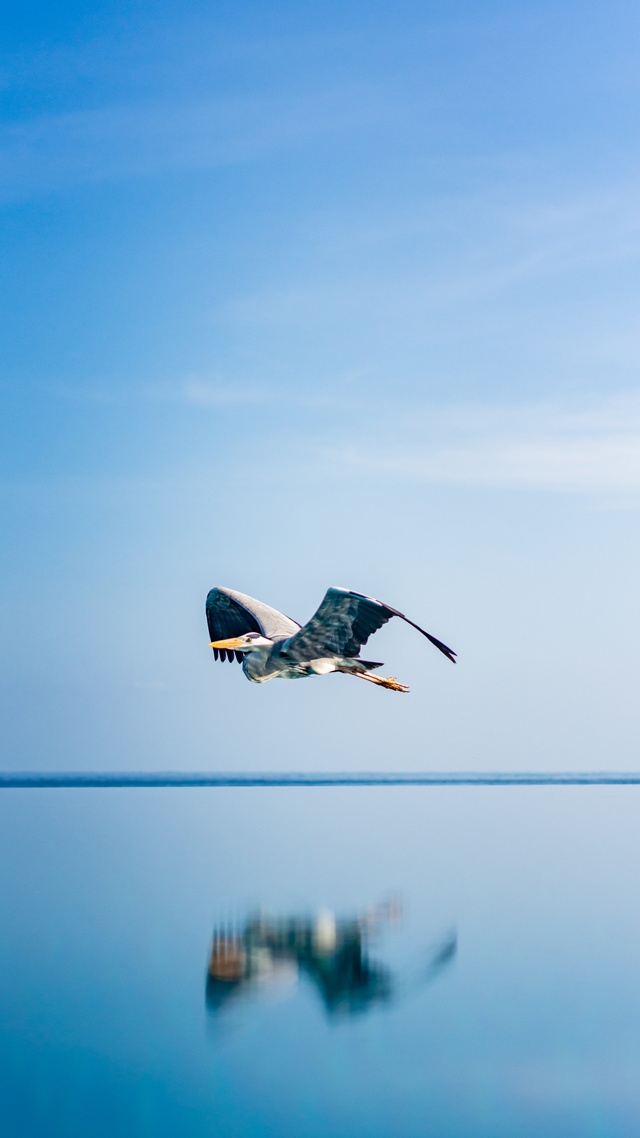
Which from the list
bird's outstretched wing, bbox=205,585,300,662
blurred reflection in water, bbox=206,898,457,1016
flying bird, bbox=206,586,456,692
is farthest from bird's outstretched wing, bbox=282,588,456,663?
blurred reflection in water, bbox=206,898,457,1016

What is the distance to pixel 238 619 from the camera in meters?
23.3

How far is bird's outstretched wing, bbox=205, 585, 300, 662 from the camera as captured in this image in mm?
22297

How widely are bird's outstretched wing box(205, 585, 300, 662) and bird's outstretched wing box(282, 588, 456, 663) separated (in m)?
1.23

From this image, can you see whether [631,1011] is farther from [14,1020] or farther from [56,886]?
[56,886]

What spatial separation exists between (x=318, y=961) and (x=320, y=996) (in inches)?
80.2

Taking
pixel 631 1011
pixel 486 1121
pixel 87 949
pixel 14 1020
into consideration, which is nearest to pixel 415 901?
pixel 87 949

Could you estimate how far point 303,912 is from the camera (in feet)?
74.5

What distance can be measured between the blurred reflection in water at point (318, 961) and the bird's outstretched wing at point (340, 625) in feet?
15.1

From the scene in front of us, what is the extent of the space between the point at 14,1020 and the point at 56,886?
12575 millimetres

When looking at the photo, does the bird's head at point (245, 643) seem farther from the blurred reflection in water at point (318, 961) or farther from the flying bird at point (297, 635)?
the blurred reflection in water at point (318, 961)

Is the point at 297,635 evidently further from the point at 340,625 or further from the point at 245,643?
the point at 245,643

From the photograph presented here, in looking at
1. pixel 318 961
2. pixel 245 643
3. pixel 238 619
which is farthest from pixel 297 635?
pixel 318 961

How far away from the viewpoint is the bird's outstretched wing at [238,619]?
73.2 ft

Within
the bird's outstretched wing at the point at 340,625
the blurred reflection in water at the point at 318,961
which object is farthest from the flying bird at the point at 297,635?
the blurred reflection in water at the point at 318,961
